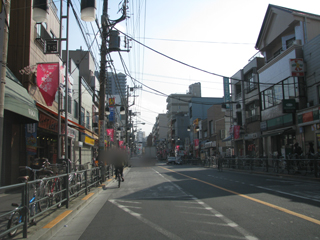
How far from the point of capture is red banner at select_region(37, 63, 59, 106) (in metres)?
13.1

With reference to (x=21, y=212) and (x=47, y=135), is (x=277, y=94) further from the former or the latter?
(x=21, y=212)

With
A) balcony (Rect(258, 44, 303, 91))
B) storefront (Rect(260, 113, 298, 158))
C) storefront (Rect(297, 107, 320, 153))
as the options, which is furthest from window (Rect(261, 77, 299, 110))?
storefront (Rect(297, 107, 320, 153))

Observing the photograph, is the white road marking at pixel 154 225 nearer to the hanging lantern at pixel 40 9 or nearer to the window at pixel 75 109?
the hanging lantern at pixel 40 9

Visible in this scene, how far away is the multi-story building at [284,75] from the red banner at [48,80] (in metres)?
18.3

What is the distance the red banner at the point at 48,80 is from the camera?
1305 centimetres

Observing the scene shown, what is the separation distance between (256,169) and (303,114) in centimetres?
598

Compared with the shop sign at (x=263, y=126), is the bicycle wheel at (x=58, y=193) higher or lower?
lower

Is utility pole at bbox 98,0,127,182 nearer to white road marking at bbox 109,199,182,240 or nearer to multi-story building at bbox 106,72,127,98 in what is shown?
multi-story building at bbox 106,72,127,98

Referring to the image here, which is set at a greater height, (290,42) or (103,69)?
(290,42)

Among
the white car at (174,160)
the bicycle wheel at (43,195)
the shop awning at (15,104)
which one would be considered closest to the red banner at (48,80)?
Result: the shop awning at (15,104)

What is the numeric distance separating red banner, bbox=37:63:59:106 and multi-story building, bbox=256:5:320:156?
1830cm

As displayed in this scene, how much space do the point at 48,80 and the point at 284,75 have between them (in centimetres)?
2169

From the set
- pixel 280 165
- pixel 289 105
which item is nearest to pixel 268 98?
pixel 289 105

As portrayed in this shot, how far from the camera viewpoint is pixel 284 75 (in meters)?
26.2
